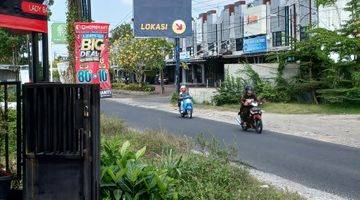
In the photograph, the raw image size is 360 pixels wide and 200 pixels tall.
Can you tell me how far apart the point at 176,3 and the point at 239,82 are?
427 inches

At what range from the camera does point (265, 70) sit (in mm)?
33000

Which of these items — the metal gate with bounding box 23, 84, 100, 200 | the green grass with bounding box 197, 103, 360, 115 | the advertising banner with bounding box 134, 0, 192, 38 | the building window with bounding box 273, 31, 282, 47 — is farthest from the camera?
the building window with bounding box 273, 31, 282, 47

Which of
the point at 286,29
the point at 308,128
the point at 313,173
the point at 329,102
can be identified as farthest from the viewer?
the point at 286,29

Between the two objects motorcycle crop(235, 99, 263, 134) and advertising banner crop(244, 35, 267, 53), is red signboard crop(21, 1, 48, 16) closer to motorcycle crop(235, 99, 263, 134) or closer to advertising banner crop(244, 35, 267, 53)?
motorcycle crop(235, 99, 263, 134)

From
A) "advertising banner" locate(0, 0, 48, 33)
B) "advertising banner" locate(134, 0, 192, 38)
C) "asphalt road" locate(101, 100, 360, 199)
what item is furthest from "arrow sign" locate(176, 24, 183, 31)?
"advertising banner" locate(0, 0, 48, 33)

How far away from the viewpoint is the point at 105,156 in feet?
20.2

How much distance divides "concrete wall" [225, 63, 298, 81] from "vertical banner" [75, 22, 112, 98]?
850 inches

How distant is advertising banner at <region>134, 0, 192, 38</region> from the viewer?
4106cm

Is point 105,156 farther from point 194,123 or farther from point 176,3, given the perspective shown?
point 176,3

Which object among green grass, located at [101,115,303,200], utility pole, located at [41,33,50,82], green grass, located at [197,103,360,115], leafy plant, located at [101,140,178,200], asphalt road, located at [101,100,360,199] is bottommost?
asphalt road, located at [101,100,360,199]

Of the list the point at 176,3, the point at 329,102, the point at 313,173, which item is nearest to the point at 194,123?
the point at 329,102

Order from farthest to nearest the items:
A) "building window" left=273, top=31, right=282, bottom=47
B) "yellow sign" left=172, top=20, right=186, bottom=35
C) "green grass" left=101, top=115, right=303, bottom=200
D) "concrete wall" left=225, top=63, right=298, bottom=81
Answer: "building window" left=273, top=31, right=282, bottom=47 → "yellow sign" left=172, top=20, right=186, bottom=35 → "concrete wall" left=225, top=63, right=298, bottom=81 → "green grass" left=101, top=115, right=303, bottom=200

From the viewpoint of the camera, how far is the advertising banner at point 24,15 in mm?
4806

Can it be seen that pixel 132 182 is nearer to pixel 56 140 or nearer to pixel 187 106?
pixel 56 140
